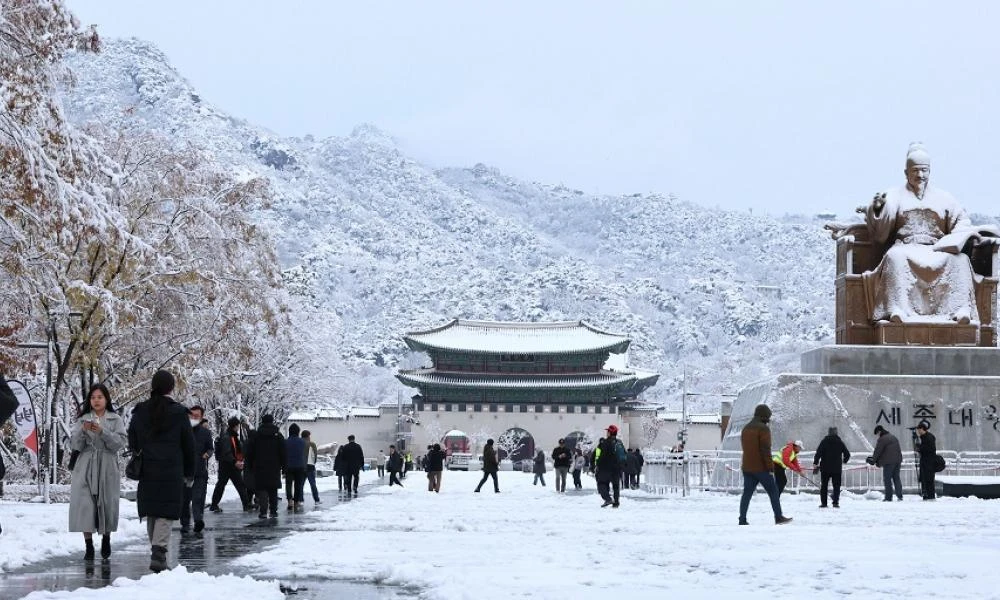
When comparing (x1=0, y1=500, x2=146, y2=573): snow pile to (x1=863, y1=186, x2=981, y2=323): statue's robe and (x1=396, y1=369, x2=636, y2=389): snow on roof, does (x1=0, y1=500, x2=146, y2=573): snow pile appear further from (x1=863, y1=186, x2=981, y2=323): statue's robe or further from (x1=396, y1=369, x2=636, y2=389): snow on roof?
(x1=396, y1=369, x2=636, y2=389): snow on roof

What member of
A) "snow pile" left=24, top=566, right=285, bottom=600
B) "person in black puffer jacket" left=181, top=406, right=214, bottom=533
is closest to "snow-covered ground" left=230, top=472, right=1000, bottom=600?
"snow pile" left=24, top=566, right=285, bottom=600

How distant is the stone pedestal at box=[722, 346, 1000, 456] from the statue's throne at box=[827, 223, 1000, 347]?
273 millimetres

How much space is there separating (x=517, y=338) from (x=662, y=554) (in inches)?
2873

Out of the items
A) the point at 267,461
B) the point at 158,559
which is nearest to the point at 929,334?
the point at 267,461

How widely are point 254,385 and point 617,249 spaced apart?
144 metres

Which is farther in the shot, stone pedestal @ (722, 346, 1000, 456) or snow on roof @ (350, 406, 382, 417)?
snow on roof @ (350, 406, 382, 417)

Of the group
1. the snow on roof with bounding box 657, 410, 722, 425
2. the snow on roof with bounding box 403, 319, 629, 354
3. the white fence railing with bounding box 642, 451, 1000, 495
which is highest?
the snow on roof with bounding box 403, 319, 629, 354

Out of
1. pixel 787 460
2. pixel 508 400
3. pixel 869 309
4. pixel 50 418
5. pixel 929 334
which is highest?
pixel 869 309

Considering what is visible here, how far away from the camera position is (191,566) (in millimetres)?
9555

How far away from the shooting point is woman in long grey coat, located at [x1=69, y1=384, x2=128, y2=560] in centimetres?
984

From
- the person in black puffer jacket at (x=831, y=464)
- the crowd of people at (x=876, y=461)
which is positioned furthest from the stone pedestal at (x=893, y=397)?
the person in black puffer jacket at (x=831, y=464)

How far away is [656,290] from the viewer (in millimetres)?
164500

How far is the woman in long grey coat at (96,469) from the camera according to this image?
32.3 feet

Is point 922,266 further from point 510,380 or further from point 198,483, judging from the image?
point 510,380
